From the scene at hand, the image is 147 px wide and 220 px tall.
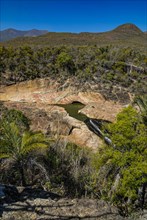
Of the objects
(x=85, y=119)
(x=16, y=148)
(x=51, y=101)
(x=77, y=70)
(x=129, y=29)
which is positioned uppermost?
(x=129, y=29)

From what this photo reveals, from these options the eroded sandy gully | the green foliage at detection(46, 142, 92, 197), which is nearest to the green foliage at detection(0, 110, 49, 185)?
the green foliage at detection(46, 142, 92, 197)

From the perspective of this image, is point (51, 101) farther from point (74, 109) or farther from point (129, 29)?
point (129, 29)

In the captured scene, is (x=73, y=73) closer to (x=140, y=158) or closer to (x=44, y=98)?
(x=44, y=98)

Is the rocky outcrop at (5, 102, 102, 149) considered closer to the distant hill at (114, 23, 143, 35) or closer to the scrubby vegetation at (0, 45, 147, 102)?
the scrubby vegetation at (0, 45, 147, 102)

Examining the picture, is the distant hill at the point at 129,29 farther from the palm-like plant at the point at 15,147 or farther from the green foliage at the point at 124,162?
the palm-like plant at the point at 15,147

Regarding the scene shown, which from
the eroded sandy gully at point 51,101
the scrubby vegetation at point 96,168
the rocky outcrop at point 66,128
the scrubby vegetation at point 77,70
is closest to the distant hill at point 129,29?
the scrubby vegetation at point 77,70

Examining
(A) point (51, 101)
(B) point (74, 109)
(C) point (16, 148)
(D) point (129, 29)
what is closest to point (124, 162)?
(C) point (16, 148)

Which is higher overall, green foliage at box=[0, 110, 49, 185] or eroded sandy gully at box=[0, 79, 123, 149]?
green foliage at box=[0, 110, 49, 185]

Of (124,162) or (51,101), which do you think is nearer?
(124,162)

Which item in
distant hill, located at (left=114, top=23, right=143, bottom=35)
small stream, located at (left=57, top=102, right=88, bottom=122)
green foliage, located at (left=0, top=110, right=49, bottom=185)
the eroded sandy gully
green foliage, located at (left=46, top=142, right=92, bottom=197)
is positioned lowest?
small stream, located at (left=57, top=102, right=88, bottom=122)

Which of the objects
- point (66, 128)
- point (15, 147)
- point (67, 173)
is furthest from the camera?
point (66, 128)
